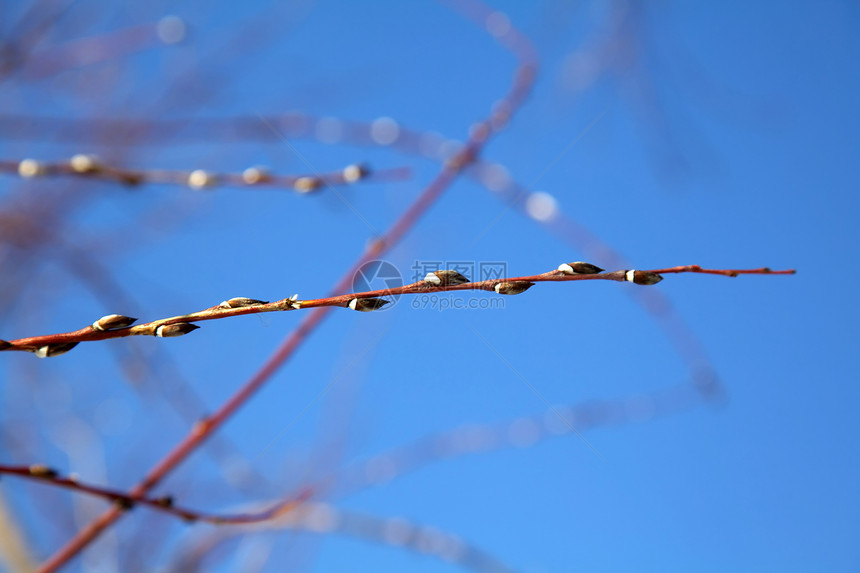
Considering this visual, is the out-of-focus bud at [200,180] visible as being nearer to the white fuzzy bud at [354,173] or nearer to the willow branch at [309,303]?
the white fuzzy bud at [354,173]

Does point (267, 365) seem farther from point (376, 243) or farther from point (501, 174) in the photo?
point (501, 174)

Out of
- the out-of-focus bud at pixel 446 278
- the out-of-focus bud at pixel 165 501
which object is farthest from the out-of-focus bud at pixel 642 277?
the out-of-focus bud at pixel 165 501

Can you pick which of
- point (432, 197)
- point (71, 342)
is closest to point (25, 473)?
point (71, 342)

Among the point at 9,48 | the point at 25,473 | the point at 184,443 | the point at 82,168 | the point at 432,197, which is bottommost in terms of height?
the point at 25,473

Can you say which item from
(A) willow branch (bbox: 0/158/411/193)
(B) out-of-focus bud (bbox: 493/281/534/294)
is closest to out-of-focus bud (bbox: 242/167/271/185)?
(A) willow branch (bbox: 0/158/411/193)

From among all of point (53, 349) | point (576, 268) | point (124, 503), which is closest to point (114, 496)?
point (124, 503)
